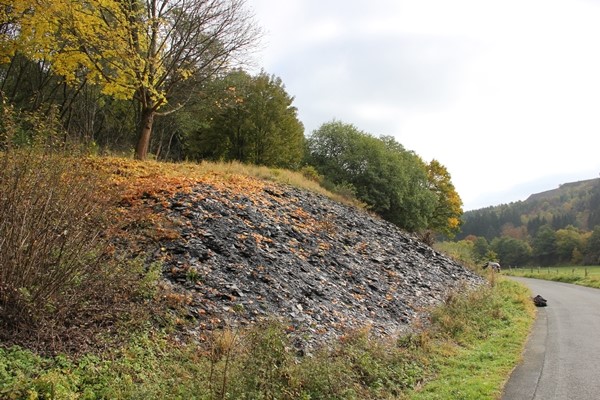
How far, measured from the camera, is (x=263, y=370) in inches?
219

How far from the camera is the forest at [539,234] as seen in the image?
84.8m

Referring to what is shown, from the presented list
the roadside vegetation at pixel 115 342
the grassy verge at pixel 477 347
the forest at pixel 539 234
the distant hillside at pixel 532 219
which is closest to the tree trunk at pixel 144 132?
the roadside vegetation at pixel 115 342

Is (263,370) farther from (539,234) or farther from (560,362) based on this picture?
(539,234)

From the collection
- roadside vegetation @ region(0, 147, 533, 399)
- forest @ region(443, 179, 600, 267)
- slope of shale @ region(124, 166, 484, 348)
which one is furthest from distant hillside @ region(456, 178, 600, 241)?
roadside vegetation @ region(0, 147, 533, 399)

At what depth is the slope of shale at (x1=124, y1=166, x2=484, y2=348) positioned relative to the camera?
800cm

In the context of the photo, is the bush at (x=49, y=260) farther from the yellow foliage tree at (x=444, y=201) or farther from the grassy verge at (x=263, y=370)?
the yellow foliage tree at (x=444, y=201)

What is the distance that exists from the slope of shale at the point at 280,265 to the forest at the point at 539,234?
142 feet

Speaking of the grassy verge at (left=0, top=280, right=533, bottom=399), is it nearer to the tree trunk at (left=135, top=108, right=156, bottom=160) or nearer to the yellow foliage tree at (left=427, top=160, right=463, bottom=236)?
the tree trunk at (left=135, top=108, right=156, bottom=160)

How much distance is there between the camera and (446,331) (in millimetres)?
10539

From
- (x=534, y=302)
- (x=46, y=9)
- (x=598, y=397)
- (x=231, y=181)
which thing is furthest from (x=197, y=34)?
(x=534, y=302)

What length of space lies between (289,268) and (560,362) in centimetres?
598

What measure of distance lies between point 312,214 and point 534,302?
33.1 ft

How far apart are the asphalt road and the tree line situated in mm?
8897

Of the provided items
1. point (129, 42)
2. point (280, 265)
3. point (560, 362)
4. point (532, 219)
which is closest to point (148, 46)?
point (129, 42)
